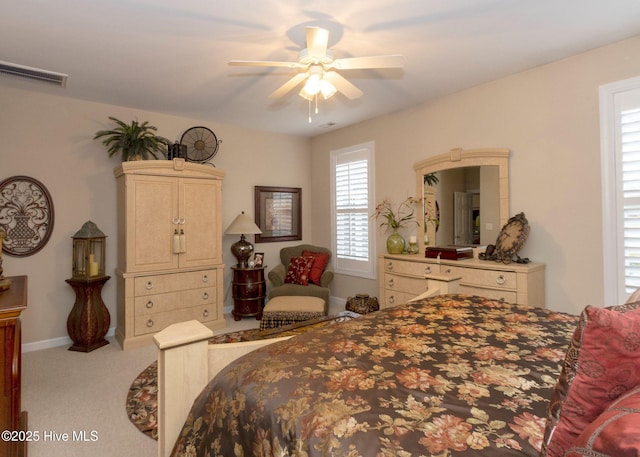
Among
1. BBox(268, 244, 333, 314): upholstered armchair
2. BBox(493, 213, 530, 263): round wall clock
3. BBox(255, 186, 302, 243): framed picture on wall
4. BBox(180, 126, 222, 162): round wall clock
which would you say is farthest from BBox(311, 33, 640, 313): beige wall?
BBox(180, 126, 222, 162): round wall clock

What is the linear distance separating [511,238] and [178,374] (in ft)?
10.1

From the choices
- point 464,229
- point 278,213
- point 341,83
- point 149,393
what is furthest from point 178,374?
point 278,213

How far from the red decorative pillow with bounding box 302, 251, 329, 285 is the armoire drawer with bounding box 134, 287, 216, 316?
1.30 meters

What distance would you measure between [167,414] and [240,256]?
3425 millimetres

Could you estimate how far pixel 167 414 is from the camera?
4.10 feet

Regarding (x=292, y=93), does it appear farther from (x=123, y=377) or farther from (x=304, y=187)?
(x=123, y=377)

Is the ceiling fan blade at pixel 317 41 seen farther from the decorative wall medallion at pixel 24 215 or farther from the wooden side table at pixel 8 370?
the decorative wall medallion at pixel 24 215

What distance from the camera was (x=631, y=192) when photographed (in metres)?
2.67

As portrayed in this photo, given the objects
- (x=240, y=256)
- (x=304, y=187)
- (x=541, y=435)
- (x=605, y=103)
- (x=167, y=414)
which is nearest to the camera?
(x=541, y=435)

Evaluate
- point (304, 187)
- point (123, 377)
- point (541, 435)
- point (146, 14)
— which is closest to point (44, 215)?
point (123, 377)

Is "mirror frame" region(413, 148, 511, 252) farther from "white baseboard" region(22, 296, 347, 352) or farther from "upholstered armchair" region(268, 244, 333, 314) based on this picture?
"white baseboard" region(22, 296, 347, 352)

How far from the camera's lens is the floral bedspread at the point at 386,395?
83 cm

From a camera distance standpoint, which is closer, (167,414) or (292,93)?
(167,414)

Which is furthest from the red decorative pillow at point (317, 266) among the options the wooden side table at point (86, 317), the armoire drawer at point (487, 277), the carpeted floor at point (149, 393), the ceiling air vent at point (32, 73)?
the ceiling air vent at point (32, 73)
